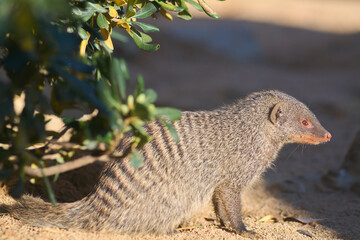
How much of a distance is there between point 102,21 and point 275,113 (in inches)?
55.7

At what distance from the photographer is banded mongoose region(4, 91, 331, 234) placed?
8.30ft

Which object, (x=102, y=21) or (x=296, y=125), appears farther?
(x=296, y=125)

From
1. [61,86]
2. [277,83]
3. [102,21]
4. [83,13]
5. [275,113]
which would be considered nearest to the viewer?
[61,86]

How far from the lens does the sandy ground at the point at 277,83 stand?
10.2ft

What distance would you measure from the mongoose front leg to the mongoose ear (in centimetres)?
54

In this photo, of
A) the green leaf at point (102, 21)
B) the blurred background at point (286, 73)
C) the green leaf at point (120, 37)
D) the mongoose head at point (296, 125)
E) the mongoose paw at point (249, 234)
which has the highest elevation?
the green leaf at point (102, 21)

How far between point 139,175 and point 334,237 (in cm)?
140

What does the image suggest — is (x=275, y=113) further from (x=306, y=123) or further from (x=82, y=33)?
(x=82, y=33)

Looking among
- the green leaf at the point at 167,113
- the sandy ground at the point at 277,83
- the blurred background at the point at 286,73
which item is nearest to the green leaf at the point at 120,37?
the green leaf at the point at 167,113

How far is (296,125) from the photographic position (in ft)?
10.2

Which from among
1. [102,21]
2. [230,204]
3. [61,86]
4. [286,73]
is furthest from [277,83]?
[61,86]

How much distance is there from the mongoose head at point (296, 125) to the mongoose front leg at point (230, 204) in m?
0.56

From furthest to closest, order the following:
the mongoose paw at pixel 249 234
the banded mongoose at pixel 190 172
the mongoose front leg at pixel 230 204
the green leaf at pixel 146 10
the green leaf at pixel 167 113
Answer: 1. the mongoose front leg at pixel 230 204
2. the mongoose paw at pixel 249 234
3. the banded mongoose at pixel 190 172
4. the green leaf at pixel 146 10
5. the green leaf at pixel 167 113

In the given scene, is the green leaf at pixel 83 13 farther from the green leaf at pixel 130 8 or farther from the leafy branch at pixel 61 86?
the green leaf at pixel 130 8
